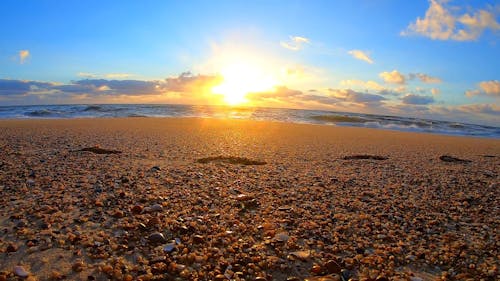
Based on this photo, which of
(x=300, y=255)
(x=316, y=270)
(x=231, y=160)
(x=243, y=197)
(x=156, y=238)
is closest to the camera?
(x=316, y=270)

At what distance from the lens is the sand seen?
2.39m

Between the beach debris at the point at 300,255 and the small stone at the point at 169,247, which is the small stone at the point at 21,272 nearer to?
the small stone at the point at 169,247

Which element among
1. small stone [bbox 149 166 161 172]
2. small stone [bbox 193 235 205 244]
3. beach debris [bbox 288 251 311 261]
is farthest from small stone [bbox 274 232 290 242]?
A: small stone [bbox 149 166 161 172]

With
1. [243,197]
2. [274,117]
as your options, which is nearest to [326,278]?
[243,197]

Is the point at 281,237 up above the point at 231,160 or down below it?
below

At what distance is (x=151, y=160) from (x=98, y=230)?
3.34m

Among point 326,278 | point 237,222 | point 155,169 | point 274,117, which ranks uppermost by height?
point 274,117

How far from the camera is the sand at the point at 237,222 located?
2.39 meters

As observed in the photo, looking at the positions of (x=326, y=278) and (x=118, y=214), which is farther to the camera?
(x=118, y=214)

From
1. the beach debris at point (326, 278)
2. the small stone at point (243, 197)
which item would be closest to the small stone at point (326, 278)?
the beach debris at point (326, 278)

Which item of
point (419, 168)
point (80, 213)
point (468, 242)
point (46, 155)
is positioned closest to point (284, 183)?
point (468, 242)

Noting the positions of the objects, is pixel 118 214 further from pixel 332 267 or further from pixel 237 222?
pixel 332 267

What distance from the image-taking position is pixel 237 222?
3158mm

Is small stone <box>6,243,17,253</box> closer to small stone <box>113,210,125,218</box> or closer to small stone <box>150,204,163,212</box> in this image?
small stone <box>113,210,125,218</box>
